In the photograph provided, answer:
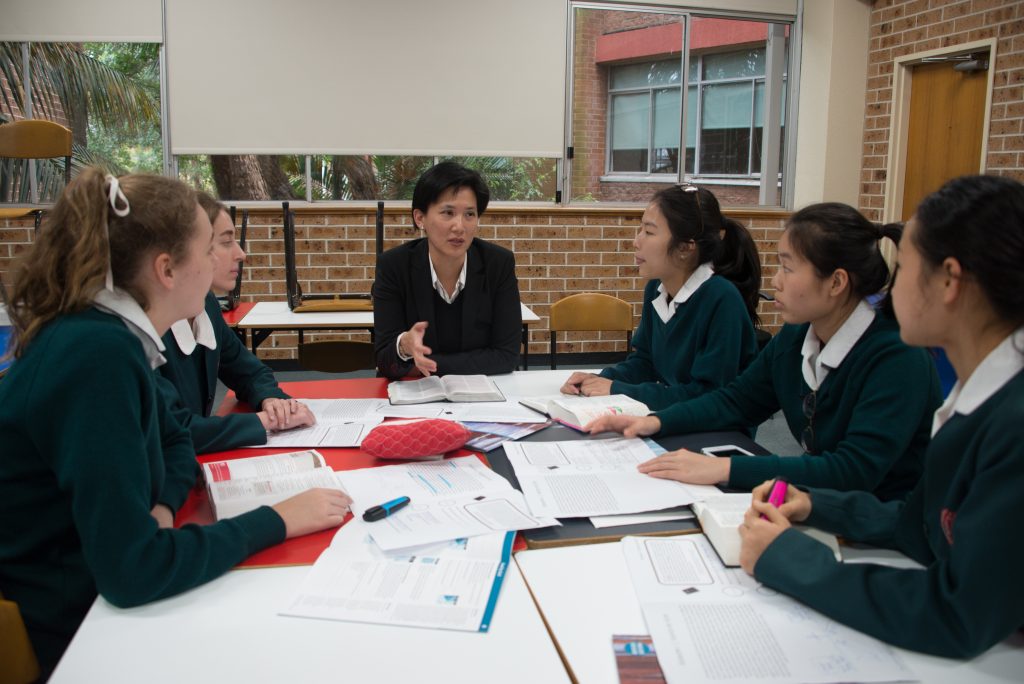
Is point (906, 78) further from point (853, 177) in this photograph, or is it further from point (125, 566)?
point (125, 566)

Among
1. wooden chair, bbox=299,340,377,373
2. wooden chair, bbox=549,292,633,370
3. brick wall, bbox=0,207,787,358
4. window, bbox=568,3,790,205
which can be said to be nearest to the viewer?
wooden chair, bbox=299,340,377,373

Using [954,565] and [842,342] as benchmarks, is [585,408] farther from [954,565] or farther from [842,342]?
[954,565]

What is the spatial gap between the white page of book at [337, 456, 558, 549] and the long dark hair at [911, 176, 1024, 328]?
0.70 m

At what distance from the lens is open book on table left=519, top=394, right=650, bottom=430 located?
185 centimetres

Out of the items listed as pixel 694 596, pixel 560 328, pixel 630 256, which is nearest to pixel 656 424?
pixel 694 596

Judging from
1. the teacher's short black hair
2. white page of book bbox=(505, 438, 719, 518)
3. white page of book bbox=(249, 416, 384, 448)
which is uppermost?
the teacher's short black hair

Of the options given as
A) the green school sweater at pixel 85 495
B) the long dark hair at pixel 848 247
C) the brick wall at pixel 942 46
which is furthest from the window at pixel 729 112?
the green school sweater at pixel 85 495

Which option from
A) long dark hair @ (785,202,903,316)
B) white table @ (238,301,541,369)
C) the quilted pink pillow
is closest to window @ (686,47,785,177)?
white table @ (238,301,541,369)

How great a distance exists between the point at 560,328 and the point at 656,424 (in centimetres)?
208

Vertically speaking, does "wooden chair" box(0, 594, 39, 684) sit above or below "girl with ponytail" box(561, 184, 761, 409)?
below

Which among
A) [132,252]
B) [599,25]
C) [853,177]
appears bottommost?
[132,252]

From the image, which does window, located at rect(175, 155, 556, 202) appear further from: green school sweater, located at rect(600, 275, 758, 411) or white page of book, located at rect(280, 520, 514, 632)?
white page of book, located at rect(280, 520, 514, 632)

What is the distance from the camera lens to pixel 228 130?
5.14 m

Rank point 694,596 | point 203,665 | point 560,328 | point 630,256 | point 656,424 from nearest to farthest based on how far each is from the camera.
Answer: point 203,665, point 694,596, point 656,424, point 560,328, point 630,256
